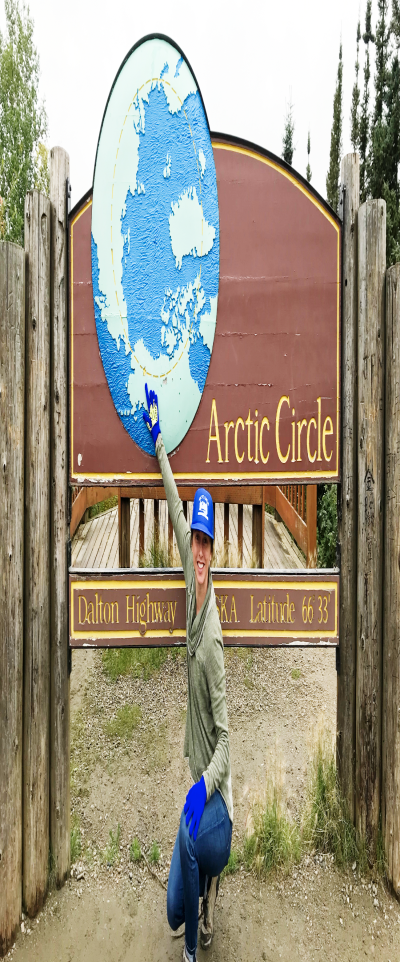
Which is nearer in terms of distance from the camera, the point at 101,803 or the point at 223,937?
the point at 223,937

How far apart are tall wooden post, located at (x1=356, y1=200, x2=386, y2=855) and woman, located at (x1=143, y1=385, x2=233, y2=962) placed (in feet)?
3.14

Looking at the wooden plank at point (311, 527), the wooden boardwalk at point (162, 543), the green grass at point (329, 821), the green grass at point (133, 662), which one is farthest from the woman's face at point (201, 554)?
the wooden plank at point (311, 527)

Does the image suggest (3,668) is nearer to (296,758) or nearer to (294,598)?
(294,598)

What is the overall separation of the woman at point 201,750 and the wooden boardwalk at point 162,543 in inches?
108

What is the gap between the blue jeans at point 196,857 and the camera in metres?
1.80

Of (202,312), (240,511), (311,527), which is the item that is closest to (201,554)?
(202,312)

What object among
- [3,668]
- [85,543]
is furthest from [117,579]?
[85,543]

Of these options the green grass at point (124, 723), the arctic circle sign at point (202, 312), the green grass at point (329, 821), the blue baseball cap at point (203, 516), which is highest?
the arctic circle sign at point (202, 312)

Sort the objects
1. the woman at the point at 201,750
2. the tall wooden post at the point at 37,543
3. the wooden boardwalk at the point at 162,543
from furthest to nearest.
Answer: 1. the wooden boardwalk at the point at 162,543
2. the tall wooden post at the point at 37,543
3. the woman at the point at 201,750

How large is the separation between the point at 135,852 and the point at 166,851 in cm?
20

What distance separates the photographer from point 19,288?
7.75 feet

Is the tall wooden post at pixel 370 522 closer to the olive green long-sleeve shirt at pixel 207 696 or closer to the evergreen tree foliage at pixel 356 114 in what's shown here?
the olive green long-sleeve shirt at pixel 207 696

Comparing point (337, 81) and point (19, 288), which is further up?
point (337, 81)

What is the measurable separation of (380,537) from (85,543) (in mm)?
4755
